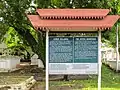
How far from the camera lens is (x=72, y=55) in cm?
1392

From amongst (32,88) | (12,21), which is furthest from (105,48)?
(32,88)

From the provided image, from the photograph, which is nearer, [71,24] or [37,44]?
[71,24]

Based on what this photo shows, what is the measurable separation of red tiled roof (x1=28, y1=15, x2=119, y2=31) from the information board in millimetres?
443

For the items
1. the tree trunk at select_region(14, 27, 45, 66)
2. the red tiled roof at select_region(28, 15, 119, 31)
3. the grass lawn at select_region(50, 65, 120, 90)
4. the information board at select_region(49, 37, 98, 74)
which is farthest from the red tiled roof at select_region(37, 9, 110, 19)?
the tree trunk at select_region(14, 27, 45, 66)

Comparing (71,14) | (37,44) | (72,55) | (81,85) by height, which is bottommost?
(81,85)

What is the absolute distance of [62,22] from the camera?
14.0 meters

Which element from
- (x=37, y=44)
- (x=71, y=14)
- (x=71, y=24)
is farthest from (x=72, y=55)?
(x=37, y=44)

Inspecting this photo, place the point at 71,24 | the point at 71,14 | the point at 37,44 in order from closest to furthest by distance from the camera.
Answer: the point at 71,24 → the point at 71,14 → the point at 37,44

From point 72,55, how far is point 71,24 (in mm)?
1239

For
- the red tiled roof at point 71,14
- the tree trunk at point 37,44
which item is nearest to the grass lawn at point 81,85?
the red tiled roof at point 71,14

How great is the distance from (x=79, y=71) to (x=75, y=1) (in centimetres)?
1164

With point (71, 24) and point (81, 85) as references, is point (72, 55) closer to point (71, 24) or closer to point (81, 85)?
point (71, 24)

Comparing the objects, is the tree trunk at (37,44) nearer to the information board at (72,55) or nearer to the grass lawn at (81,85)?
the grass lawn at (81,85)

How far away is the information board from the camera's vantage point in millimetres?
13898
